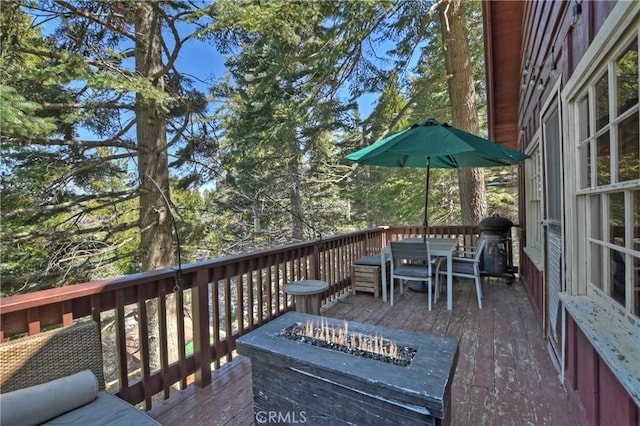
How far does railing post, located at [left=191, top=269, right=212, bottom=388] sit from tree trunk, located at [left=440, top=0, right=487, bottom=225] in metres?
5.74

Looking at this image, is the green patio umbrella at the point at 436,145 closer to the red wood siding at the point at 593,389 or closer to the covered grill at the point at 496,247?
the red wood siding at the point at 593,389

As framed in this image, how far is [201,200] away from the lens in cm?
1123

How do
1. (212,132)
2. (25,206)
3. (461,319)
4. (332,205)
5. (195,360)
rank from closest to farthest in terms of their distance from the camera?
(195,360) → (461,319) → (25,206) → (212,132) → (332,205)

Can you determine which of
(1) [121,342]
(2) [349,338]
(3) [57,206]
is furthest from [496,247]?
(3) [57,206]

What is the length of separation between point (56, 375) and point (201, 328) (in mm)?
1004

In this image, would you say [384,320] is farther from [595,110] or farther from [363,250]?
[595,110]

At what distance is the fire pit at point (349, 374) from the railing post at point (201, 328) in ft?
2.46

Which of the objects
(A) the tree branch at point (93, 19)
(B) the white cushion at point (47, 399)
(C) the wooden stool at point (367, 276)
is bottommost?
(C) the wooden stool at point (367, 276)

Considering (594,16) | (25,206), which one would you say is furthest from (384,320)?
(25,206)

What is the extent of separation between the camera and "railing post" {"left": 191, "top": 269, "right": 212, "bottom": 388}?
94.1 inches

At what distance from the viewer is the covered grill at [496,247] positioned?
5125 mm

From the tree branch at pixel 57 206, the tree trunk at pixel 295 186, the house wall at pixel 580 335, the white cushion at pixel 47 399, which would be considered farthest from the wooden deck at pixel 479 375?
the tree trunk at pixel 295 186

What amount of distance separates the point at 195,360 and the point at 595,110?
3.02m

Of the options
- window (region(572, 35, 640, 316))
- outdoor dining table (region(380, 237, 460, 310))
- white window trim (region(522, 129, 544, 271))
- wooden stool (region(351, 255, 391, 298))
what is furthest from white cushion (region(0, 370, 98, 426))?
white window trim (region(522, 129, 544, 271))
